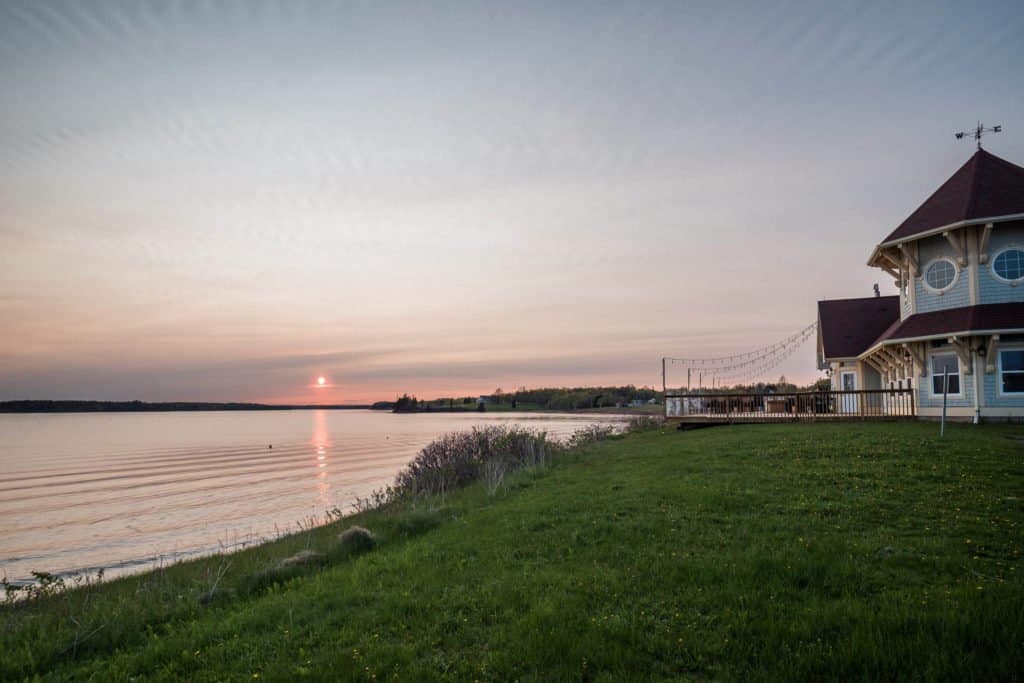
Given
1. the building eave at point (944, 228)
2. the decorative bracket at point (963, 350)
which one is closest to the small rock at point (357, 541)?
the decorative bracket at point (963, 350)

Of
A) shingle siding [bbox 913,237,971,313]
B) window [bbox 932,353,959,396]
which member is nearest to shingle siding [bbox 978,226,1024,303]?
shingle siding [bbox 913,237,971,313]

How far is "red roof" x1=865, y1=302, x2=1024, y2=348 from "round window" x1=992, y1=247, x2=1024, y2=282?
4.01 feet

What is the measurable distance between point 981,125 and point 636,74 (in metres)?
18.3

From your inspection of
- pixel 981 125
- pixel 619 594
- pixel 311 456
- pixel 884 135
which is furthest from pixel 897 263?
pixel 311 456

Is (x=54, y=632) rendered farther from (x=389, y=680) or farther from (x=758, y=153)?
(x=758, y=153)

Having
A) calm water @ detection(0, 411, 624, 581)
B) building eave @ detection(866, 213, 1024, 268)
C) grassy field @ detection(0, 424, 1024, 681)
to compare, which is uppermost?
building eave @ detection(866, 213, 1024, 268)

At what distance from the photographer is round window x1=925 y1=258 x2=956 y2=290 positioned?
83.6 feet

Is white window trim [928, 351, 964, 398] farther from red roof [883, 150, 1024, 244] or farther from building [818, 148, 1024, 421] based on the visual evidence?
red roof [883, 150, 1024, 244]

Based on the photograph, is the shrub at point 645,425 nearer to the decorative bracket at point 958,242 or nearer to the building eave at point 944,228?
the building eave at point 944,228

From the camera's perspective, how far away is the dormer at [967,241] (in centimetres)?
2372

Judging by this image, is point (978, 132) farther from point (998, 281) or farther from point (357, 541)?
point (357, 541)

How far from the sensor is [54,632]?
311 inches

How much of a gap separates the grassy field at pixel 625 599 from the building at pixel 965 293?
43.1 feet

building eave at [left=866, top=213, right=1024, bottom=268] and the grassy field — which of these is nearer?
the grassy field
